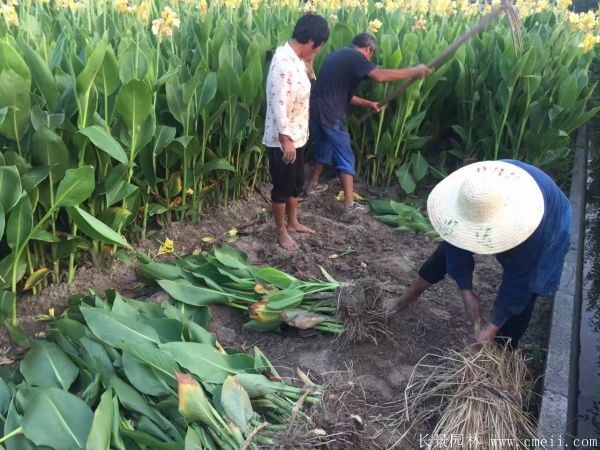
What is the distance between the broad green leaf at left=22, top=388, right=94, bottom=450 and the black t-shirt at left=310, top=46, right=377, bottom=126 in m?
2.98

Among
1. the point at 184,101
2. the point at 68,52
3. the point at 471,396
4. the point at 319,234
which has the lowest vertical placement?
the point at 319,234

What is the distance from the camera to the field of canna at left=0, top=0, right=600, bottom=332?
290cm

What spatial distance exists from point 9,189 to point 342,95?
2573 mm

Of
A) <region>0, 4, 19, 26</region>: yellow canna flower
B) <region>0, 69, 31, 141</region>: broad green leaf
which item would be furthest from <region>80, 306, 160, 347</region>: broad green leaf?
<region>0, 4, 19, 26</region>: yellow canna flower

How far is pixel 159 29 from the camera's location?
3.82m

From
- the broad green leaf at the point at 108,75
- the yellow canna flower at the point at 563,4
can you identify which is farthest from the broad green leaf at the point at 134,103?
the yellow canna flower at the point at 563,4

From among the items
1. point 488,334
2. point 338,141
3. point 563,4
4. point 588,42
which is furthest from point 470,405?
point 563,4

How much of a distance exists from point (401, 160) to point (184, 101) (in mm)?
2205

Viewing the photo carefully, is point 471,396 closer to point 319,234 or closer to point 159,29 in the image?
point 319,234

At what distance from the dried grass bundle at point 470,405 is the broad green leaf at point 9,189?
189 cm

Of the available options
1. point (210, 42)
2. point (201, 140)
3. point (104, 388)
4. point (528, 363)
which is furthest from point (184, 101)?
point (528, 363)

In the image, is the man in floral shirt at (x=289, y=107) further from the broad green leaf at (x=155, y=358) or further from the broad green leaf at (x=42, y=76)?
the broad green leaf at (x=155, y=358)

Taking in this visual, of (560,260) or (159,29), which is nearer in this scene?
(560,260)

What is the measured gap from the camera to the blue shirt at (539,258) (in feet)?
7.49
